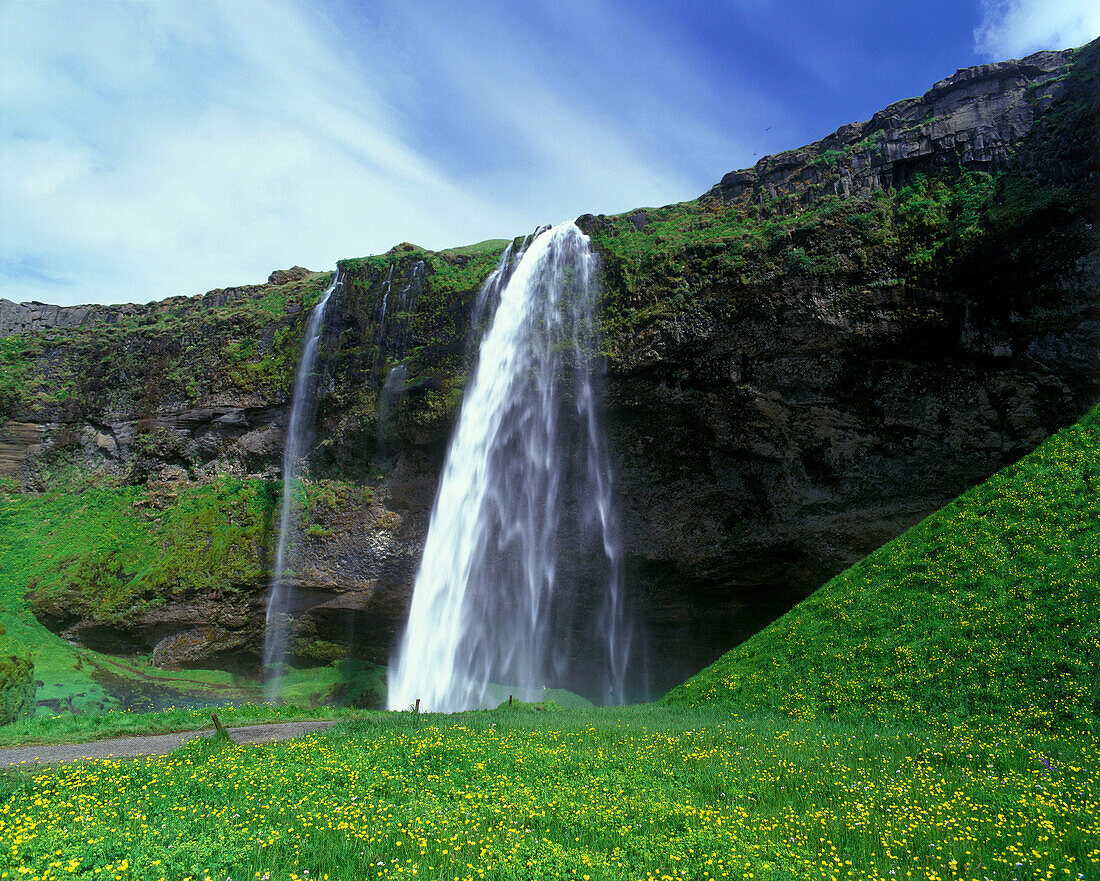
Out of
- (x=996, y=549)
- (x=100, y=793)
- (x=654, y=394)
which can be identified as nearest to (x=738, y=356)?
(x=654, y=394)

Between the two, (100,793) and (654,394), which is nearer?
(100,793)

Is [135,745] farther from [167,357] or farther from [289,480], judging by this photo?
[167,357]

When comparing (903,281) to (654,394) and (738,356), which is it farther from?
(654,394)

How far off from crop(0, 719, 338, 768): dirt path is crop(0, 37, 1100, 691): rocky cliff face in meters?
17.0

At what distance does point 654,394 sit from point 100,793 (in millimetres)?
23396

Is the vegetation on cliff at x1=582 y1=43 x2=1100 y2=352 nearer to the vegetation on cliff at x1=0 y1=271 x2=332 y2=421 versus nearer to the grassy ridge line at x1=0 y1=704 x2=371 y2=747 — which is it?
the grassy ridge line at x1=0 y1=704 x2=371 y2=747

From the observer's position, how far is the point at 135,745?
38.1 ft

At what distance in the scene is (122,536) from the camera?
33.6 meters

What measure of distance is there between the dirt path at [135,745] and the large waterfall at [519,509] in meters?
15.2

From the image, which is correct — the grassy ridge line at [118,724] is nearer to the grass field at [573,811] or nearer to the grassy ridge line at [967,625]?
the grass field at [573,811]

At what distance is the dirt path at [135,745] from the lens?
10.4 meters

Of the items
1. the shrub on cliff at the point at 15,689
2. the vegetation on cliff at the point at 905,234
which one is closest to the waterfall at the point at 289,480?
the shrub on cliff at the point at 15,689

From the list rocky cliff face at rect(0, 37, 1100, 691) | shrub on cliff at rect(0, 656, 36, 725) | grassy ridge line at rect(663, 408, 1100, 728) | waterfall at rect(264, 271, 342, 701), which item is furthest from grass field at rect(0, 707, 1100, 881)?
waterfall at rect(264, 271, 342, 701)

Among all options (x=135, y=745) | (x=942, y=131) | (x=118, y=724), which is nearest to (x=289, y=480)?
(x=118, y=724)
